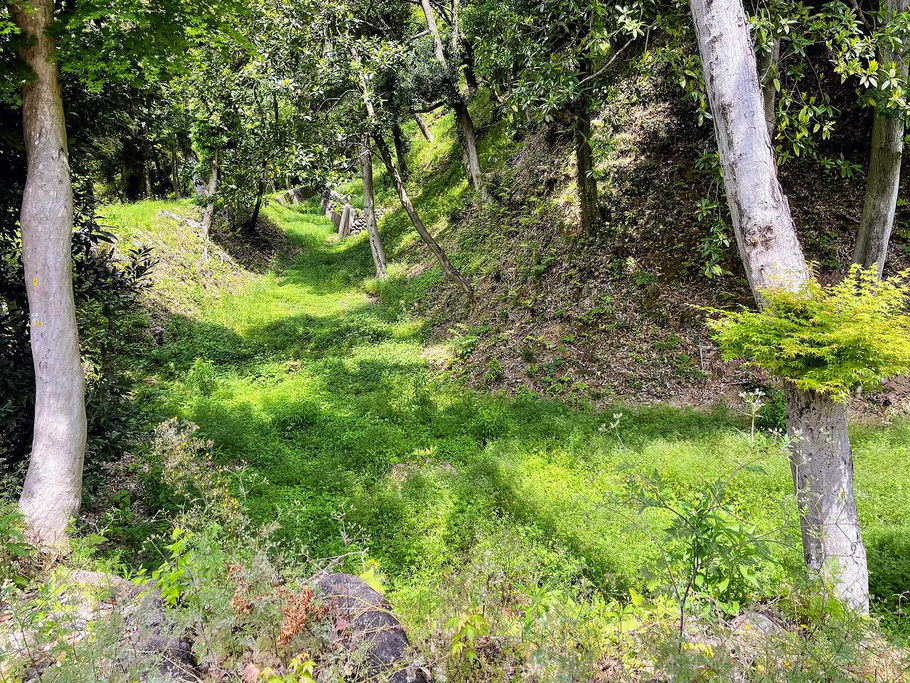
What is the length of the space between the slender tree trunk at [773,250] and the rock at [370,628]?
9.56ft

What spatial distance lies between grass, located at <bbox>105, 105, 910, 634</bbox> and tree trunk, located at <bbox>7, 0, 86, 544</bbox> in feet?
6.85

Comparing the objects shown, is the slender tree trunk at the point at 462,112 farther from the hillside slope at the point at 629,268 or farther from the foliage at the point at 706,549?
the foliage at the point at 706,549

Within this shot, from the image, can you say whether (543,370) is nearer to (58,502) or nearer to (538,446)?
(538,446)

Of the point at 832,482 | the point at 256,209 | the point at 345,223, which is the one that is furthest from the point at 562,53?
the point at 345,223

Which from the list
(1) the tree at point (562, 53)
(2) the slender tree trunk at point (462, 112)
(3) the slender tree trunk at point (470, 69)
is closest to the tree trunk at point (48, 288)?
(1) the tree at point (562, 53)

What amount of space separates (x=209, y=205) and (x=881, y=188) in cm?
1915

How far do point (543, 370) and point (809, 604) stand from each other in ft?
21.7

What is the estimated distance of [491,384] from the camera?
967 cm

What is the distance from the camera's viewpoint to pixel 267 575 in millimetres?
2895

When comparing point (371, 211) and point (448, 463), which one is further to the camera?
point (371, 211)

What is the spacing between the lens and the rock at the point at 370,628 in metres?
2.58

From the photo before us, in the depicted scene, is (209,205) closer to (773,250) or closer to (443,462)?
(443,462)

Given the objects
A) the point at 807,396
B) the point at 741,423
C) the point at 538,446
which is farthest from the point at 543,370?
the point at 807,396

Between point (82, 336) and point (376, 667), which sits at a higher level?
point (82, 336)
